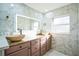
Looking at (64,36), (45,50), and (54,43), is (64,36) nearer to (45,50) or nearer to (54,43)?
(54,43)

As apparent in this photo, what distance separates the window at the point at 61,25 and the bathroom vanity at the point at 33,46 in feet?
0.57

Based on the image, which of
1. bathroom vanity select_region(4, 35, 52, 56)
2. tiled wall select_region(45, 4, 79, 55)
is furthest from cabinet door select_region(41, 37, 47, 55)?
tiled wall select_region(45, 4, 79, 55)

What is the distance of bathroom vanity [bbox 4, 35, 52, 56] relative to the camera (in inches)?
50.8

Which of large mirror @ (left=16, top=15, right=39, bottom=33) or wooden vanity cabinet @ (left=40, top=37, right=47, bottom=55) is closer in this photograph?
large mirror @ (left=16, top=15, right=39, bottom=33)

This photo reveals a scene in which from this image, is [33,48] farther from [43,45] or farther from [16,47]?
[16,47]

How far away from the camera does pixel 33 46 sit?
1.44 m

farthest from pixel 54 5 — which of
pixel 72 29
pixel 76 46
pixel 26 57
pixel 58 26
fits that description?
pixel 26 57

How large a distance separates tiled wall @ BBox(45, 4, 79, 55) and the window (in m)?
0.05

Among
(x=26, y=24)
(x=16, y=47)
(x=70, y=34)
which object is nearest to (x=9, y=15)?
(x=26, y=24)

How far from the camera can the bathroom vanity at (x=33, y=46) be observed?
1.29m

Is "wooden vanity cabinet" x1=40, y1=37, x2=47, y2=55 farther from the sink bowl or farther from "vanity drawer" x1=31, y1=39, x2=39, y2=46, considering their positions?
the sink bowl

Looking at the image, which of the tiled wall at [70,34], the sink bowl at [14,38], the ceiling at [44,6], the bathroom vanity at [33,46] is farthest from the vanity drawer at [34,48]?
the ceiling at [44,6]

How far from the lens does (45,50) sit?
148 centimetres

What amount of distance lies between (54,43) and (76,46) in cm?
37
